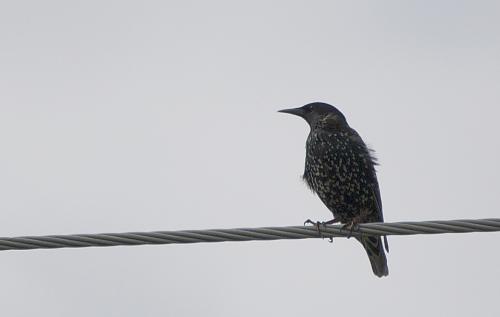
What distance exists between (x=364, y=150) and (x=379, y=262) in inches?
34.8

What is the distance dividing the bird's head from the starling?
294 mm

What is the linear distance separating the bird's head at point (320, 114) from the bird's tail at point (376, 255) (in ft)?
3.47

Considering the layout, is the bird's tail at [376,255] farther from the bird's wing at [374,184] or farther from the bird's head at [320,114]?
the bird's head at [320,114]

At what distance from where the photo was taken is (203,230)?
5.52 metres

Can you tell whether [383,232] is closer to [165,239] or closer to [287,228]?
[287,228]

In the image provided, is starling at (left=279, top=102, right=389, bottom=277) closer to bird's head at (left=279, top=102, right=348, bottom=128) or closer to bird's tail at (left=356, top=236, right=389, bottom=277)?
bird's tail at (left=356, top=236, right=389, bottom=277)

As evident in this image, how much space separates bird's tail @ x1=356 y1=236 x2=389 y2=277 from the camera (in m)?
8.27

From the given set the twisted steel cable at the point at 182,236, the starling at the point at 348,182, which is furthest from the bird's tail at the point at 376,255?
the twisted steel cable at the point at 182,236

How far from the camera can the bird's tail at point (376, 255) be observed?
8.27 metres

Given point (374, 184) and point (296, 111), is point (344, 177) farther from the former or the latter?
point (296, 111)

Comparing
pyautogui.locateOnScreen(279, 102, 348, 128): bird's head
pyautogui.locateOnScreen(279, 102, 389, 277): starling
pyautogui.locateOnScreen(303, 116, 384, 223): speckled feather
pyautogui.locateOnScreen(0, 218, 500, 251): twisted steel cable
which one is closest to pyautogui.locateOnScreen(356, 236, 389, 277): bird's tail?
pyautogui.locateOnScreen(279, 102, 389, 277): starling

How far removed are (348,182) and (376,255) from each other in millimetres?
606

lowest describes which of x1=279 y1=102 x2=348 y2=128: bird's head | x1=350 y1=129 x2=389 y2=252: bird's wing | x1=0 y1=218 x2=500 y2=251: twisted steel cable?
x1=0 y1=218 x2=500 y2=251: twisted steel cable

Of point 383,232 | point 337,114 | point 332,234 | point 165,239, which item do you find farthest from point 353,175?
point 165,239
